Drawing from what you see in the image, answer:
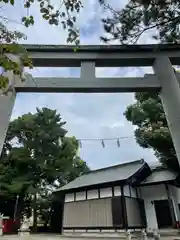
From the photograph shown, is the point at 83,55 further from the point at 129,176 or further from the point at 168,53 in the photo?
the point at 129,176

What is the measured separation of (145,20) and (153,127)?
24.8 ft

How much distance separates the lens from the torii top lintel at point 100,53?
4930mm

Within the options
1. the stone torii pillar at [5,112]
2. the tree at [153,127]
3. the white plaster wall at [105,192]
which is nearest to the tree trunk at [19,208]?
the white plaster wall at [105,192]

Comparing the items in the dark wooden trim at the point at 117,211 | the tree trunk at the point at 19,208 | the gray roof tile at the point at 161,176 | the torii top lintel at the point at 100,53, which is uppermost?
the torii top lintel at the point at 100,53

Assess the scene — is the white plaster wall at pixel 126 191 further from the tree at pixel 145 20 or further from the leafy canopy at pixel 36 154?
the tree at pixel 145 20

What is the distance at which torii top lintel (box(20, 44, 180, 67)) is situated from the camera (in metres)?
4.93

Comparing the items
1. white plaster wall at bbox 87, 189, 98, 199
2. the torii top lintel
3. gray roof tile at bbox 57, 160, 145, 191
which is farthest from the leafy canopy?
the torii top lintel

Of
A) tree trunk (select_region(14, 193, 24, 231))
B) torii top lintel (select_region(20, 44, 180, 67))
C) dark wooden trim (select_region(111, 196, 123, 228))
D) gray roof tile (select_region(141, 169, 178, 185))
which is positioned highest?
torii top lintel (select_region(20, 44, 180, 67))

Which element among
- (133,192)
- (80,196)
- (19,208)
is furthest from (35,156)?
(133,192)

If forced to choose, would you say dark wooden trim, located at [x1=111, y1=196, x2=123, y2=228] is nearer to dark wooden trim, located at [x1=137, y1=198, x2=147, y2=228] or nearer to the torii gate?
dark wooden trim, located at [x1=137, y1=198, x2=147, y2=228]

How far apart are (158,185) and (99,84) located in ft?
26.8

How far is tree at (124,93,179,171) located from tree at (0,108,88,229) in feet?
21.2

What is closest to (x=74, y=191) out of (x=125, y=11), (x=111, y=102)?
(x=111, y=102)

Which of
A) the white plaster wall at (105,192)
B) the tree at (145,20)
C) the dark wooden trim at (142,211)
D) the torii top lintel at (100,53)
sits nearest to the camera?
the tree at (145,20)
